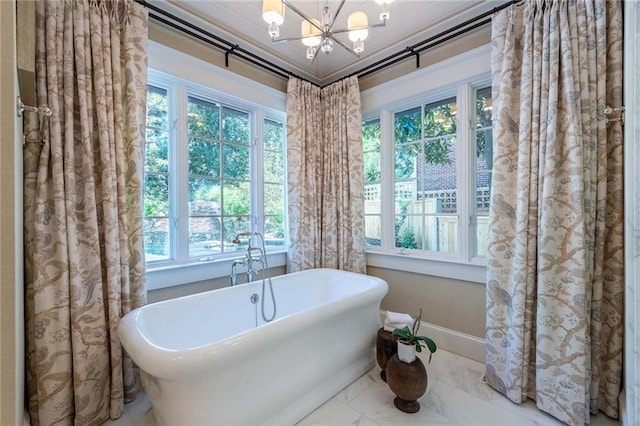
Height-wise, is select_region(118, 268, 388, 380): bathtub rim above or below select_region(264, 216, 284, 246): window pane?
below

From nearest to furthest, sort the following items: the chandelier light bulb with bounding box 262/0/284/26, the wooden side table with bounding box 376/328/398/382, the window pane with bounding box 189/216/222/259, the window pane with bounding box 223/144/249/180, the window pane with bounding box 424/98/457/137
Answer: the chandelier light bulb with bounding box 262/0/284/26, the wooden side table with bounding box 376/328/398/382, the window pane with bounding box 189/216/222/259, the window pane with bounding box 424/98/457/137, the window pane with bounding box 223/144/249/180

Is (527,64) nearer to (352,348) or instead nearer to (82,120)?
(352,348)

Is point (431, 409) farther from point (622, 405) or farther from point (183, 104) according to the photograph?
point (183, 104)

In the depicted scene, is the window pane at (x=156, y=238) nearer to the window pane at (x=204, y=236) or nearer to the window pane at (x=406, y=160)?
the window pane at (x=204, y=236)

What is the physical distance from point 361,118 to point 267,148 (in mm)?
997

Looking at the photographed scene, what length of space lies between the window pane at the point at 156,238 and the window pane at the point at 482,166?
8.02ft

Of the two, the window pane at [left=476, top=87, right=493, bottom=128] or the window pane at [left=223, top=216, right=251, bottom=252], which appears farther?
the window pane at [left=223, top=216, right=251, bottom=252]

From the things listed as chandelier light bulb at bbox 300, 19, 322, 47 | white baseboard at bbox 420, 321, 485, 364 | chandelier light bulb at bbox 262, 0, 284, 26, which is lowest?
white baseboard at bbox 420, 321, 485, 364

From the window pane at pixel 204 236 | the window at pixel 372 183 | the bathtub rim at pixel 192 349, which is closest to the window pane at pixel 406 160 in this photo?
the window at pixel 372 183

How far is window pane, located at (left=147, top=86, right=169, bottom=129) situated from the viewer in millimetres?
2100

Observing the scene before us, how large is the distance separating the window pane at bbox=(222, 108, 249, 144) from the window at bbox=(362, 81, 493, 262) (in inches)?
48.9

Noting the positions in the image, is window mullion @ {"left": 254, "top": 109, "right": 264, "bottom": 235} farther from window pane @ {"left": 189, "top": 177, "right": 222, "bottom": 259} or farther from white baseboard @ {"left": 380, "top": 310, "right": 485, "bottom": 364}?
white baseboard @ {"left": 380, "top": 310, "right": 485, "bottom": 364}

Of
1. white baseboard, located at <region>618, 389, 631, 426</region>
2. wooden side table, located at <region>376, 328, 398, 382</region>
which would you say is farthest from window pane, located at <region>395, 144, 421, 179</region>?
white baseboard, located at <region>618, 389, 631, 426</region>

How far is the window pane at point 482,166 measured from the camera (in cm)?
218
